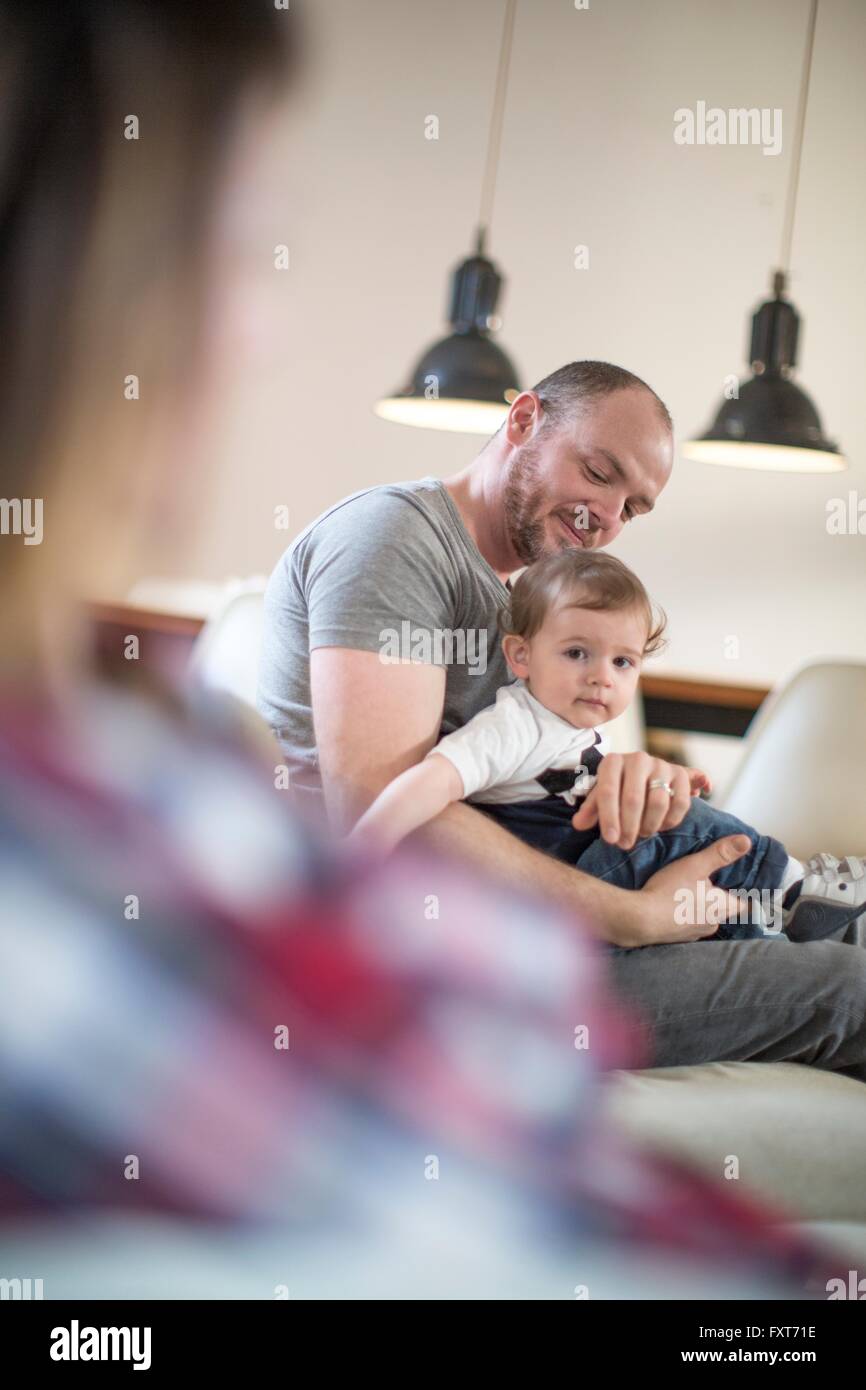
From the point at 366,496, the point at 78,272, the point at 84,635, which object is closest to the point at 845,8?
the point at 366,496

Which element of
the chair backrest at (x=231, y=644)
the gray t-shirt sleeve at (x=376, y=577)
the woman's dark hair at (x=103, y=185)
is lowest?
the chair backrest at (x=231, y=644)

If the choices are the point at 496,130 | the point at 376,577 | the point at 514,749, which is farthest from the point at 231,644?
the point at 496,130

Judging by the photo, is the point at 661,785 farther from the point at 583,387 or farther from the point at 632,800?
the point at 583,387

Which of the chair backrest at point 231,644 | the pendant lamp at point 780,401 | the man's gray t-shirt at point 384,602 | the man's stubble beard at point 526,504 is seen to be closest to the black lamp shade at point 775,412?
the pendant lamp at point 780,401

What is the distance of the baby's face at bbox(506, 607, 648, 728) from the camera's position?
1322mm

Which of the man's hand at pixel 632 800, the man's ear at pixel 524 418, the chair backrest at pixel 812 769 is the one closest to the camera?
the man's hand at pixel 632 800

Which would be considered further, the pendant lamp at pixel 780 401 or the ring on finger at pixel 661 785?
the pendant lamp at pixel 780 401

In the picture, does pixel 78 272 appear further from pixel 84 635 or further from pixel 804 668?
pixel 804 668

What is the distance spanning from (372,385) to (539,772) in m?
0.54

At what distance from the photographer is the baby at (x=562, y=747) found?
1311 mm

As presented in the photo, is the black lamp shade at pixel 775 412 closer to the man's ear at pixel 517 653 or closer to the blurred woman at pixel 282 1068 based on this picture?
the man's ear at pixel 517 653

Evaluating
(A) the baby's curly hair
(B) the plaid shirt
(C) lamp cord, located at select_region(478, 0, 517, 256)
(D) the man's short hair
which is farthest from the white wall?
(B) the plaid shirt

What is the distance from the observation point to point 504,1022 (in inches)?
54.6

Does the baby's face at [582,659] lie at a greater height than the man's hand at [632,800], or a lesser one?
greater
